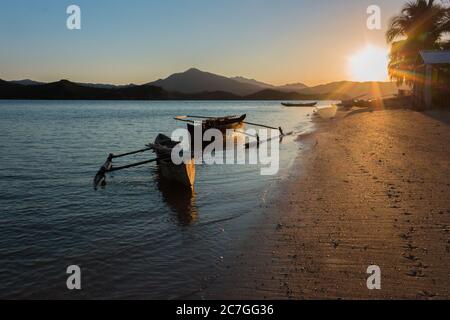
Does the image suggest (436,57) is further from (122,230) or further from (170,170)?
(122,230)

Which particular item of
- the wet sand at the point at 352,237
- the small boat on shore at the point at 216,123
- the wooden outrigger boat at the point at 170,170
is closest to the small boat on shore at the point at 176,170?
the wooden outrigger boat at the point at 170,170

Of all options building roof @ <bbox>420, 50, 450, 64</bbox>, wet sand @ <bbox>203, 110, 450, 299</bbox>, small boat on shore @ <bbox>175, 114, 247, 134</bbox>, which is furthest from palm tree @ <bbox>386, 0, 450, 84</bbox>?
wet sand @ <bbox>203, 110, 450, 299</bbox>

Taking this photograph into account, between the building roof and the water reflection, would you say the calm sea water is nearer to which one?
the water reflection

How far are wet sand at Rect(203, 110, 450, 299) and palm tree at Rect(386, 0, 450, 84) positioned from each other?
1436 inches

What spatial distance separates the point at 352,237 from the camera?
316 inches

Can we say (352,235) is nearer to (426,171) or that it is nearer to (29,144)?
(426,171)

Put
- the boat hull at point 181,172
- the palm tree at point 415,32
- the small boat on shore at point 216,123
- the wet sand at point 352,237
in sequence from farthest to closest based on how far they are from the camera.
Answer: the palm tree at point 415,32, the small boat on shore at point 216,123, the boat hull at point 181,172, the wet sand at point 352,237

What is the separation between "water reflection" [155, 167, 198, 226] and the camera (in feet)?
36.1

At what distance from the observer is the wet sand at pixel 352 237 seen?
611 centimetres

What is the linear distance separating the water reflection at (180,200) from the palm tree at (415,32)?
38.2m

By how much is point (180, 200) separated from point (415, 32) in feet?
154

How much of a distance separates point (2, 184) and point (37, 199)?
4.04 metres

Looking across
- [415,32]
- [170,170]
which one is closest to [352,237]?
[170,170]

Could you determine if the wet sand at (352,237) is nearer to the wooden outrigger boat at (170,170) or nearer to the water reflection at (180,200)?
the water reflection at (180,200)
